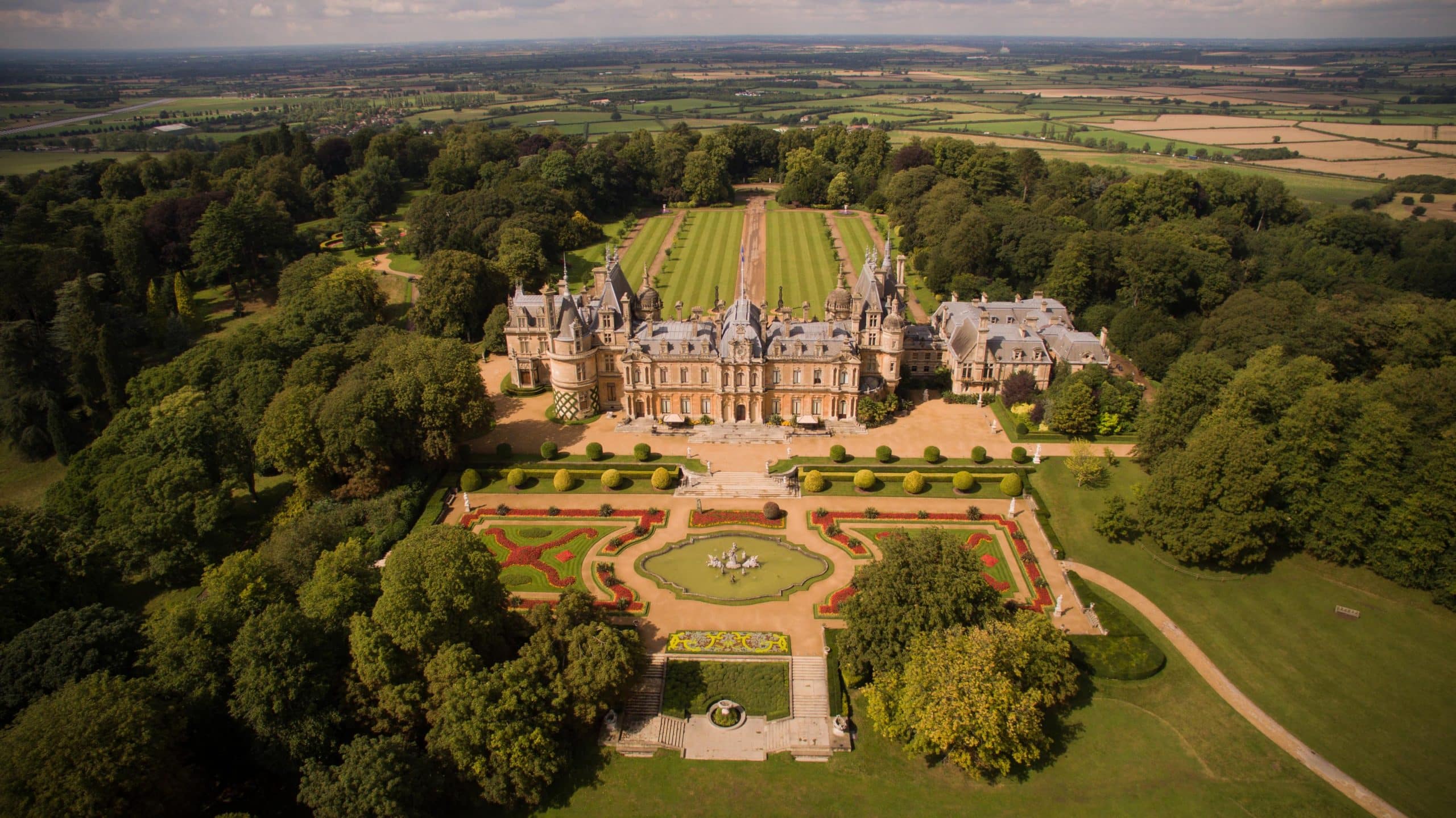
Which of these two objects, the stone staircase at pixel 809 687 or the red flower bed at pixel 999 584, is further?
the red flower bed at pixel 999 584

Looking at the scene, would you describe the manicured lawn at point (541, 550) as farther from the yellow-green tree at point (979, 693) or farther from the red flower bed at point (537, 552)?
the yellow-green tree at point (979, 693)

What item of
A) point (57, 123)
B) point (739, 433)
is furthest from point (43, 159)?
point (739, 433)

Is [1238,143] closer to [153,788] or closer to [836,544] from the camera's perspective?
[836,544]

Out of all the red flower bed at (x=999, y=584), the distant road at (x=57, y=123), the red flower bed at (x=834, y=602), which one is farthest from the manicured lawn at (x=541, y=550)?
the distant road at (x=57, y=123)

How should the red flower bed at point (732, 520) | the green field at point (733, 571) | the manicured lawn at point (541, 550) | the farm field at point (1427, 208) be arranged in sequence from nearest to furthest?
the green field at point (733, 571) → the manicured lawn at point (541, 550) → the red flower bed at point (732, 520) → the farm field at point (1427, 208)

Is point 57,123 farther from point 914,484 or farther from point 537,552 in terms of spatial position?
point 914,484

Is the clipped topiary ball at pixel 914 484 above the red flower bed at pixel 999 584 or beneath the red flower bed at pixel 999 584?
above
